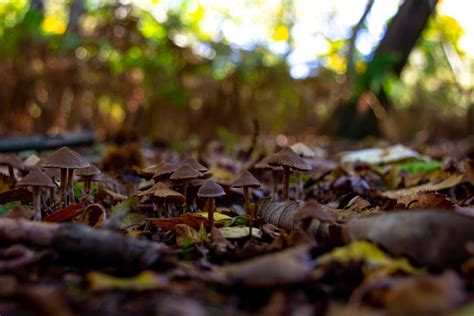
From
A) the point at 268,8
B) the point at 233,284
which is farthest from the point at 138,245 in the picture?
the point at 268,8

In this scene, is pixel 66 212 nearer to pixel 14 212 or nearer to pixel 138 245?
pixel 14 212

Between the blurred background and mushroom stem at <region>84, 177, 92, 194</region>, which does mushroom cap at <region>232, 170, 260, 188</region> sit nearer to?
mushroom stem at <region>84, 177, 92, 194</region>

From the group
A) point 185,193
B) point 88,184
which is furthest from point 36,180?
point 185,193

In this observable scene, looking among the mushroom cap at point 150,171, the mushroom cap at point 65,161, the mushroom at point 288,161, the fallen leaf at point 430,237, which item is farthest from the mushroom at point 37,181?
the fallen leaf at point 430,237

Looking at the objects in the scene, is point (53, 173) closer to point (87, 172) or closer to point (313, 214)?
point (87, 172)

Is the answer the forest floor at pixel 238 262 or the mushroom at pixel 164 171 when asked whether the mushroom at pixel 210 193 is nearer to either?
the forest floor at pixel 238 262

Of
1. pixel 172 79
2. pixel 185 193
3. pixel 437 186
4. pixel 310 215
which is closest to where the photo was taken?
pixel 310 215
